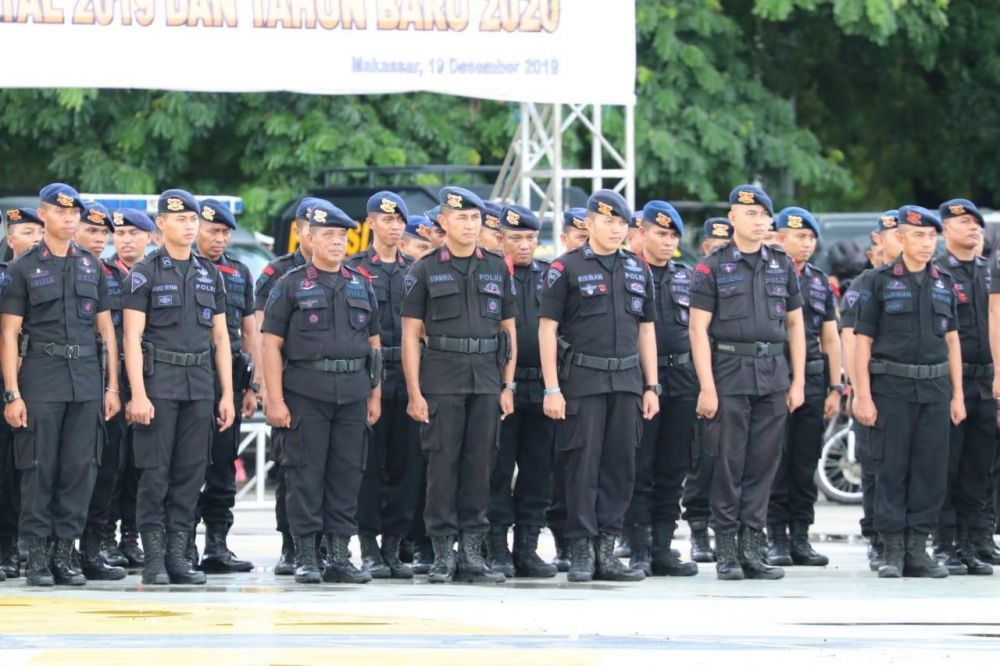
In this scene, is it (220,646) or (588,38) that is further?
(588,38)

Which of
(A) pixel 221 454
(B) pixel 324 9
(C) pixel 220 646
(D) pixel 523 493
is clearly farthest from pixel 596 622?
(B) pixel 324 9

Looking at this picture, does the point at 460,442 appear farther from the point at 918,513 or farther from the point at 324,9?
the point at 324,9

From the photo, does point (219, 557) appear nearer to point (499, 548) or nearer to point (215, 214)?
point (499, 548)

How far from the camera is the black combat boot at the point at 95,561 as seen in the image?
12406 millimetres

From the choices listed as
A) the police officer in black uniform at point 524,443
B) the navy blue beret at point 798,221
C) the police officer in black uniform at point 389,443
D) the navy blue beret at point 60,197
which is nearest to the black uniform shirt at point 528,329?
the police officer in black uniform at point 524,443

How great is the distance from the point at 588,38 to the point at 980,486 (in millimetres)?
4846

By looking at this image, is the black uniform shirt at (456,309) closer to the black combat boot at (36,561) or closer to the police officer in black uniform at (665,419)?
the police officer in black uniform at (665,419)

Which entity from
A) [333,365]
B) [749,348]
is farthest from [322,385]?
[749,348]

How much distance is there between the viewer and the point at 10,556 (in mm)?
12641

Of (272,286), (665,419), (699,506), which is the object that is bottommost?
(699,506)

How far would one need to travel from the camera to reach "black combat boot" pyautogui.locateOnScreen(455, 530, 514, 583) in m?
12.1

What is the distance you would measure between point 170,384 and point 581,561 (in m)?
2.41

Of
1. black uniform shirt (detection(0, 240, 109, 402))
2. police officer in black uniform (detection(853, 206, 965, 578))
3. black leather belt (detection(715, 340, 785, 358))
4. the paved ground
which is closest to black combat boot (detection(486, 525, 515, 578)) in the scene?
the paved ground

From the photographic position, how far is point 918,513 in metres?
12.6
